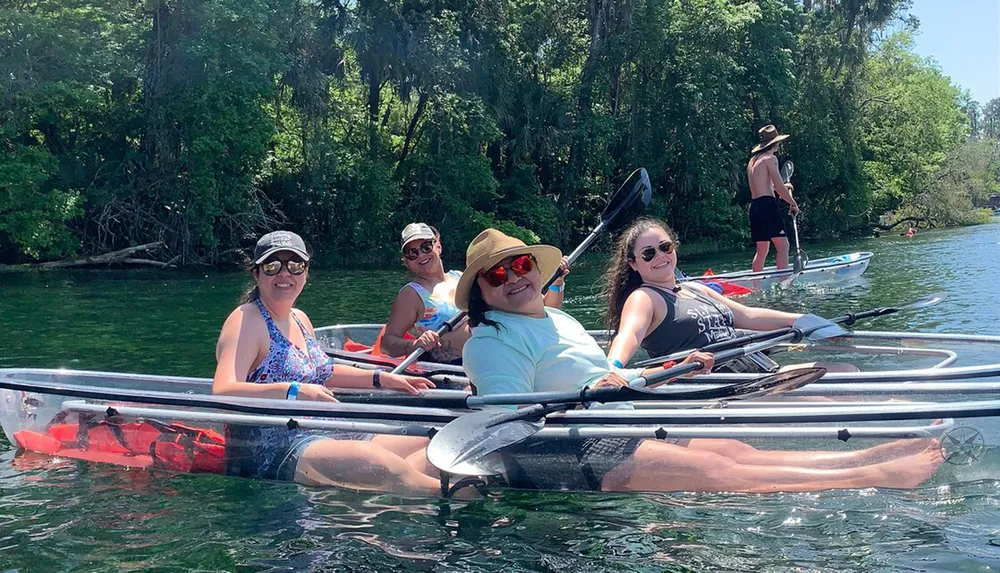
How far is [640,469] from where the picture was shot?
4.65 metres

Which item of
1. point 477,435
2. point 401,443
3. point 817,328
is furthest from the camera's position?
point 817,328

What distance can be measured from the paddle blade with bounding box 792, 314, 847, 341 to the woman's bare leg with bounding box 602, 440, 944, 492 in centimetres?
139

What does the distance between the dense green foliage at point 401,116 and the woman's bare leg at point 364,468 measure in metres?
22.0

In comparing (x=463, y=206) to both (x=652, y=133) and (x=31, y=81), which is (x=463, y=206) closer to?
(x=652, y=133)

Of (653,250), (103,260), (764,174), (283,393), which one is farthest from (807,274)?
(103,260)

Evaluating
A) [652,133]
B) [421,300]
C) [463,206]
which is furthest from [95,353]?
[652,133]

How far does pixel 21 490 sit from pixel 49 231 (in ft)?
69.9

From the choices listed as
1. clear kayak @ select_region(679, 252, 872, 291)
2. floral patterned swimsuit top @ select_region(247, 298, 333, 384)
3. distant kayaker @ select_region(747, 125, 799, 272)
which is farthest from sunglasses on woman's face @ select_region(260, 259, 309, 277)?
distant kayaker @ select_region(747, 125, 799, 272)

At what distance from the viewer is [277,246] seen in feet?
16.9

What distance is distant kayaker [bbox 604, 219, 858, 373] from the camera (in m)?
5.86

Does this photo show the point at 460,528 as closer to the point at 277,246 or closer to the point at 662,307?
the point at 277,246

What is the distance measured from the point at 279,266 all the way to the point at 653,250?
2.20 meters

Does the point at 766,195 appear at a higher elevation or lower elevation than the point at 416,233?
higher

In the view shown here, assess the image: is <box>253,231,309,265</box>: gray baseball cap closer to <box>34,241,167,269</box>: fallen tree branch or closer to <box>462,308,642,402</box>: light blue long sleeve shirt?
<box>462,308,642,402</box>: light blue long sleeve shirt
